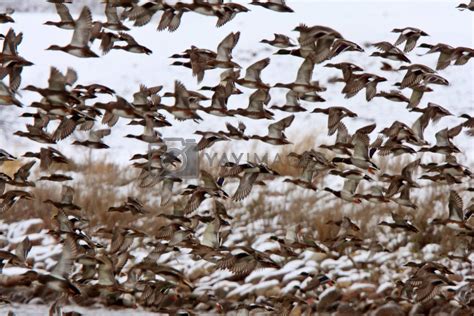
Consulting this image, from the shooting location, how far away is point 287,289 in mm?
11375

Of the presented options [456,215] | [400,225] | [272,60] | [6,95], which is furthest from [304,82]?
[272,60]

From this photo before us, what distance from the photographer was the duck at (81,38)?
8.33m

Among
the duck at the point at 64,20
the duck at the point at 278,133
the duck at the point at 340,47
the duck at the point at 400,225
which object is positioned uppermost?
the duck at the point at 340,47

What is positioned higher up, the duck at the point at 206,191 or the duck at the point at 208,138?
the duck at the point at 208,138

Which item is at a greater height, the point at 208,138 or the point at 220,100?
the point at 220,100

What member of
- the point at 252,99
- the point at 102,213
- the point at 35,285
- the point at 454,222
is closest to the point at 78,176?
the point at 102,213

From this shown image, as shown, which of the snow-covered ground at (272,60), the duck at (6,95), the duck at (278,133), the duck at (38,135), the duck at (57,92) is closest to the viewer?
the duck at (6,95)

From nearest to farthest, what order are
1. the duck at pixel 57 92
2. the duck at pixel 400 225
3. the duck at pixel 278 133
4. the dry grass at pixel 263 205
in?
the duck at pixel 57 92, the duck at pixel 278 133, the duck at pixel 400 225, the dry grass at pixel 263 205

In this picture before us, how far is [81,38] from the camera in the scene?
8422 millimetres

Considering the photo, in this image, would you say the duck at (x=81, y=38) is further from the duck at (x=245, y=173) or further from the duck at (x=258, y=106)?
the duck at (x=245, y=173)

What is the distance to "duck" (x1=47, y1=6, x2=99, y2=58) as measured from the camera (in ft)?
27.3

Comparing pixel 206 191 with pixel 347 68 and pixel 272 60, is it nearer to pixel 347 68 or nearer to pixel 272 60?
pixel 347 68

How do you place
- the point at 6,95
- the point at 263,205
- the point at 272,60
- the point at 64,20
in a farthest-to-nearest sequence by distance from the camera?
the point at 272,60 < the point at 263,205 < the point at 64,20 < the point at 6,95

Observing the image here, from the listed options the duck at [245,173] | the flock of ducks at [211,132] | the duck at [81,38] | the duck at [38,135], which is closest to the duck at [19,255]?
the flock of ducks at [211,132]
